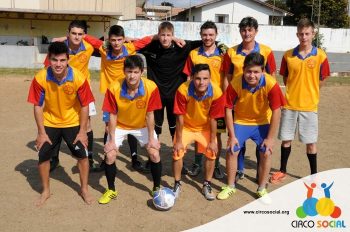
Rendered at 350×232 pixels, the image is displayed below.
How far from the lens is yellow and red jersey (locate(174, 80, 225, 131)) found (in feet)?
16.8

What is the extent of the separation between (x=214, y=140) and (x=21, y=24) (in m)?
22.8

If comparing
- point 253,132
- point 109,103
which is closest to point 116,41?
point 109,103

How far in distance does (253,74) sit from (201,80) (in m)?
0.64

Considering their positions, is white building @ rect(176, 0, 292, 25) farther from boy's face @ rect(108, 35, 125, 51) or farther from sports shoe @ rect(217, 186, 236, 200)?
sports shoe @ rect(217, 186, 236, 200)

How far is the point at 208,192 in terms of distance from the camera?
5320 millimetres

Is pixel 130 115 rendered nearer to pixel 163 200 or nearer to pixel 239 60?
→ pixel 163 200

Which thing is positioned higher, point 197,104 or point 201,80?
point 201,80

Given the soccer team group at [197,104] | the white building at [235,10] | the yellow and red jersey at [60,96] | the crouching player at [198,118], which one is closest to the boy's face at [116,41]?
the soccer team group at [197,104]

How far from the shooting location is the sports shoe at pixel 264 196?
486 centimetres

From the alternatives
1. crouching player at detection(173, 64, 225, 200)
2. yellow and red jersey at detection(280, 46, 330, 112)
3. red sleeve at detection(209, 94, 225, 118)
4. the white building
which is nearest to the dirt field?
crouching player at detection(173, 64, 225, 200)

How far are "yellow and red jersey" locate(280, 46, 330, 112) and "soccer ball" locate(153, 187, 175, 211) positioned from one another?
221 centimetres

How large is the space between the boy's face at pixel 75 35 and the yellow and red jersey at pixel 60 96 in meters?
1.11

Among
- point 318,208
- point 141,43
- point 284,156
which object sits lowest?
point 318,208

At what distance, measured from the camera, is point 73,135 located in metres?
5.06
